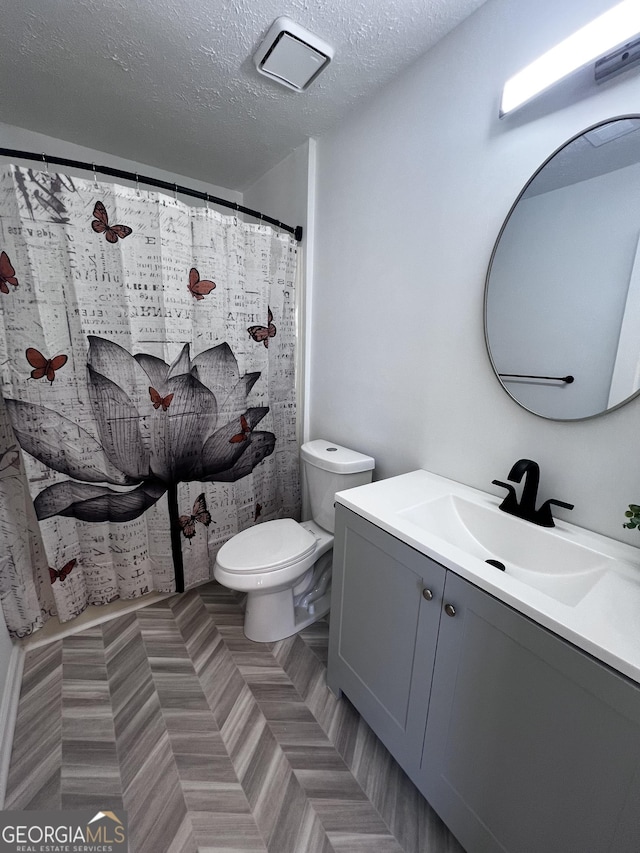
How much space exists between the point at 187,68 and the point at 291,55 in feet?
1.40

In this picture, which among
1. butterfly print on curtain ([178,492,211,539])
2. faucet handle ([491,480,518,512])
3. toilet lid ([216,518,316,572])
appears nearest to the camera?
faucet handle ([491,480,518,512])

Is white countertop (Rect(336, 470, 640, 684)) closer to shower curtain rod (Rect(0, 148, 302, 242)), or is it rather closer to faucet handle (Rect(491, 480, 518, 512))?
faucet handle (Rect(491, 480, 518, 512))

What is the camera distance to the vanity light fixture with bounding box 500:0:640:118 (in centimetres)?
77

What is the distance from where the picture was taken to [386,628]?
1.00 meters

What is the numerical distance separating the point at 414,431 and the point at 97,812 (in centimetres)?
153

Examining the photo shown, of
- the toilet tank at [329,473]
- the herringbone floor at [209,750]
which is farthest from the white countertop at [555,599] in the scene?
the herringbone floor at [209,750]

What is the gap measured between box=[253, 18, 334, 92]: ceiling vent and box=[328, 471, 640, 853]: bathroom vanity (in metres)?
1.57

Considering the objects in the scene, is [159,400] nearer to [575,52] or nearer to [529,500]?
[529,500]

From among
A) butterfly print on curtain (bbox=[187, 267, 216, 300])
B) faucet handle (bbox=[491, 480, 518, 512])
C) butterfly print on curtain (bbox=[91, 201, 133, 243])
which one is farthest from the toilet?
butterfly print on curtain (bbox=[91, 201, 133, 243])

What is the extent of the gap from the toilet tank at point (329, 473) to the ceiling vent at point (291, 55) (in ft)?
5.05

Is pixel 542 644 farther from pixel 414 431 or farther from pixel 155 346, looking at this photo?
pixel 155 346

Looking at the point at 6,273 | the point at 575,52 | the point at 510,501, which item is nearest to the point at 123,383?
the point at 6,273

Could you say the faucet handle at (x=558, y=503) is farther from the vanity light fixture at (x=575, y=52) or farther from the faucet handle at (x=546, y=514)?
the vanity light fixture at (x=575, y=52)

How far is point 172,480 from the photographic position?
1.65 m
